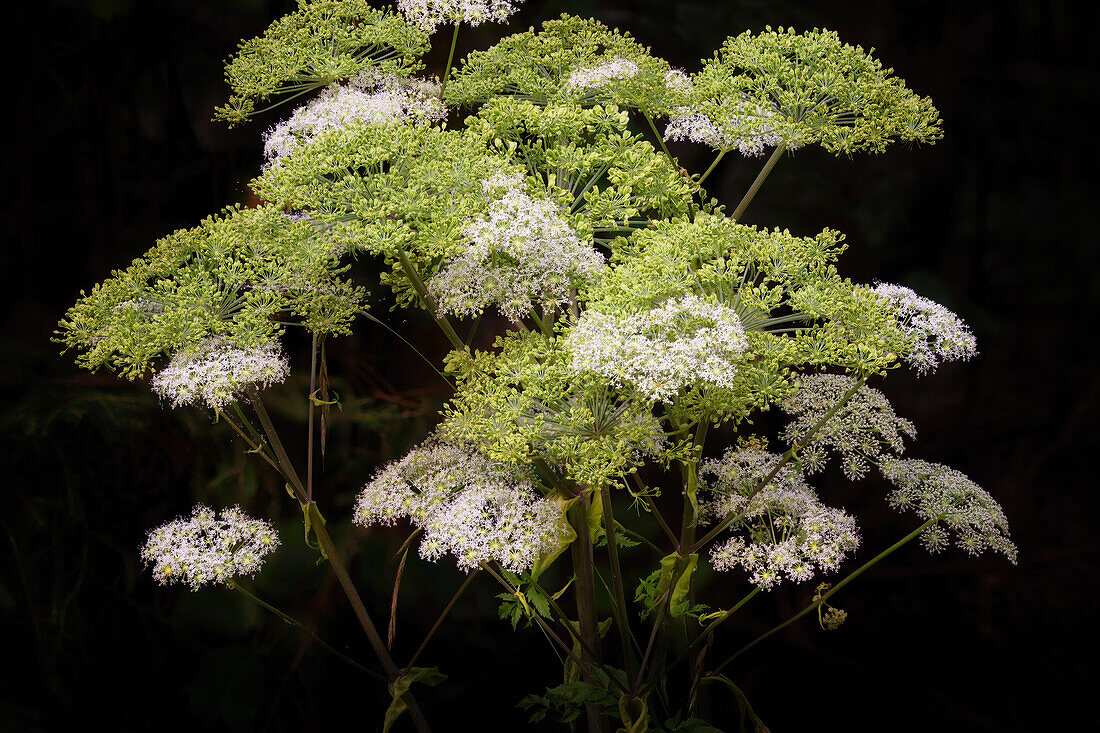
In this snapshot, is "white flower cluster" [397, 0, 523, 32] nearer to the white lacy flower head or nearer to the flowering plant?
the flowering plant

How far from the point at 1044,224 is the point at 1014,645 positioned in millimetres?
1489

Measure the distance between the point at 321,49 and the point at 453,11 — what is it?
370 millimetres

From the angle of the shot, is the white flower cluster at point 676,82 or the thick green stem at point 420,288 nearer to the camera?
the thick green stem at point 420,288

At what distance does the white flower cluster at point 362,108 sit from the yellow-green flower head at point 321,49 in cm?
4

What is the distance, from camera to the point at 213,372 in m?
1.97

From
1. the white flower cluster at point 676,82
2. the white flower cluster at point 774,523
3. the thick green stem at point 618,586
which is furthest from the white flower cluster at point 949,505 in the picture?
the white flower cluster at point 676,82

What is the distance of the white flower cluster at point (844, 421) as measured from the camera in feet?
8.30

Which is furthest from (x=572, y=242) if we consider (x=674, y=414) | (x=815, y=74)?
(x=815, y=74)

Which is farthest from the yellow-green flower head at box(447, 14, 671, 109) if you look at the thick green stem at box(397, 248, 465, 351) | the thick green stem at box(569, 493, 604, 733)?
the thick green stem at box(569, 493, 604, 733)

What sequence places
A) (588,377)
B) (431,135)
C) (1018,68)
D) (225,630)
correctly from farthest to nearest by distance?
(225,630) < (1018,68) < (431,135) < (588,377)

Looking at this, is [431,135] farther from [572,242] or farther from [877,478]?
[877,478]

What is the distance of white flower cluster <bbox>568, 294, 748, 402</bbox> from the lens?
1.69m

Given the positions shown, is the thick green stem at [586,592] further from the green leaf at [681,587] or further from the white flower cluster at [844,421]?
the white flower cluster at [844,421]

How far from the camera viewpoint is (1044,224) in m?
3.16
